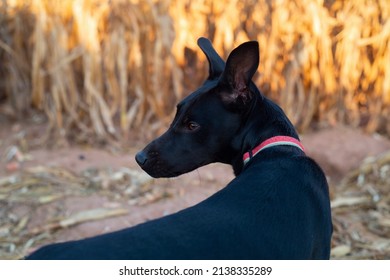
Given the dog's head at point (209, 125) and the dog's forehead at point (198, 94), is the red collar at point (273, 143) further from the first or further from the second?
the dog's forehead at point (198, 94)

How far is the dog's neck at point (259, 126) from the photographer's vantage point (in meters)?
3.00

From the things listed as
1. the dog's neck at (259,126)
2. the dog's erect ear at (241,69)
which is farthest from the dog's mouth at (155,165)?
the dog's erect ear at (241,69)

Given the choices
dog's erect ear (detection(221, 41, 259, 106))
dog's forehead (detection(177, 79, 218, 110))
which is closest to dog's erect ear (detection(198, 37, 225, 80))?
dog's forehead (detection(177, 79, 218, 110))

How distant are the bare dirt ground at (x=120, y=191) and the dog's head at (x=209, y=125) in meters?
1.43

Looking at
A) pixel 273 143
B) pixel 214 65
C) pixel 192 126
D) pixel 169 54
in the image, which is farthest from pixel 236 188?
pixel 169 54

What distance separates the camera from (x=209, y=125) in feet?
9.97

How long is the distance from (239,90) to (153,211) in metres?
1.96

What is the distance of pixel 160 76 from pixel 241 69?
3.41 metres

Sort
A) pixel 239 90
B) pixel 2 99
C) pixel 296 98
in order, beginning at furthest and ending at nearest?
pixel 2 99, pixel 296 98, pixel 239 90

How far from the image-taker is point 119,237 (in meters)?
2.28

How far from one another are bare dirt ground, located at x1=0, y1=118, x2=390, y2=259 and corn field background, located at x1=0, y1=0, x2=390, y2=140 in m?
0.37

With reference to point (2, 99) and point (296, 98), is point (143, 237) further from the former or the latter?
point (2, 99)

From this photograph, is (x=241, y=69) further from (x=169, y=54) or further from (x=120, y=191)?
(x=169, y=54)
